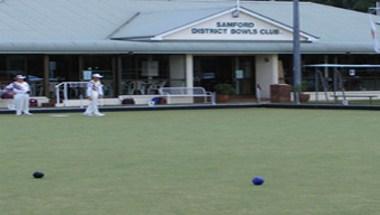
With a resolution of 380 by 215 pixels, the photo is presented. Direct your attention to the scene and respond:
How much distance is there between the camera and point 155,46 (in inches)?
1405

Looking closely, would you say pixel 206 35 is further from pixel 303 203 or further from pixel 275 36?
pixel 303 203

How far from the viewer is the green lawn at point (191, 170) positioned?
28.7 feet

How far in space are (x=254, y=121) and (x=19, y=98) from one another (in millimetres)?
9101

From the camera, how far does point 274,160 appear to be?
12.8m

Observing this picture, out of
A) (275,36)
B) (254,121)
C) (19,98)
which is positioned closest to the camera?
(254,121)

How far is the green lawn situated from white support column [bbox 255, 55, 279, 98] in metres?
18.3

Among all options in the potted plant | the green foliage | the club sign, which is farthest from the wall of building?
the green foliage

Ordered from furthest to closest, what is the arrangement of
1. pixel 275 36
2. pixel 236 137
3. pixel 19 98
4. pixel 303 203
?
pixel 275 36 → pixel 19 98 → pixel 236 137 → pixel 303 203

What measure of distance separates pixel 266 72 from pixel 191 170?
2828cm

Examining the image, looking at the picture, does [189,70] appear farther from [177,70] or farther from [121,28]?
[121,28]

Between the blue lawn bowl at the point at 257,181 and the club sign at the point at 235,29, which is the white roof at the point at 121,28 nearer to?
the club sign at the point at 235,29

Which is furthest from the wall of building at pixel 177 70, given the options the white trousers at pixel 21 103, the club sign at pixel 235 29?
the white trousers at pixel 21 103

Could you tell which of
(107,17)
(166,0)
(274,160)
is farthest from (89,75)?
(274,160)

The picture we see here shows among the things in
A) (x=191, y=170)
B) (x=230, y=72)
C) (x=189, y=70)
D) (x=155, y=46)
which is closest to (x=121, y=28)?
(x=155, y=46)
